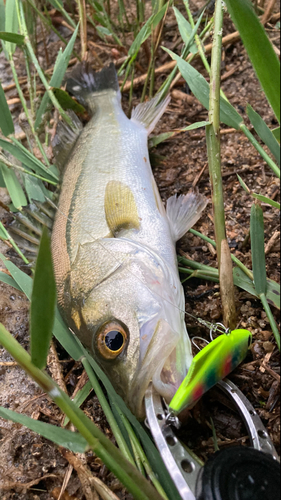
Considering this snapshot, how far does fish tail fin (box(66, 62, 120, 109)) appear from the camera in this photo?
261 cm

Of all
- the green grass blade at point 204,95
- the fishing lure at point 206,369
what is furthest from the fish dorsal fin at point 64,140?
the fishing lure at point 206,369

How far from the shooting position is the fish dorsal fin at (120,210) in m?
1.88

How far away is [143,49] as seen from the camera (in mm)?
2916

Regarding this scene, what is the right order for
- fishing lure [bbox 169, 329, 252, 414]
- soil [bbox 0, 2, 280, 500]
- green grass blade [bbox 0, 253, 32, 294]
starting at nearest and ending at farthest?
fishing lure [bbox 169, 329, 252, 414]
soil [bbox 0, 2, 280, 500]
green grass blade [bbox 0, 253, 32, 294]

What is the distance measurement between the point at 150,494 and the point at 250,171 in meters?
1.64

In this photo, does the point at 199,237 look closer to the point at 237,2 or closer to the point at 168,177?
the point at 168,177

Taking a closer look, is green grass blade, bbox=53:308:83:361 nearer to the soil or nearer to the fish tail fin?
the soil

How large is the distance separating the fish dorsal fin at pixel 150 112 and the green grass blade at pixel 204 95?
74cm

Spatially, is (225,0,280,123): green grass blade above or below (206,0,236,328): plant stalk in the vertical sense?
above

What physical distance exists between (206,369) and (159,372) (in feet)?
0.63

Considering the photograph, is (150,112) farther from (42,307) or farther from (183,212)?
(42,307)

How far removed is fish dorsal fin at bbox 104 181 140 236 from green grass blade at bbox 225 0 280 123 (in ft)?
3.22

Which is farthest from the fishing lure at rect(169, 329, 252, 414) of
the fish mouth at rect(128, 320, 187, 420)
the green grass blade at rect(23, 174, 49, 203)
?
the green grass blade at rect(23, 174, 49, 203)

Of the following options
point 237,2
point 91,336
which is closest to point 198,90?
point 237,2
